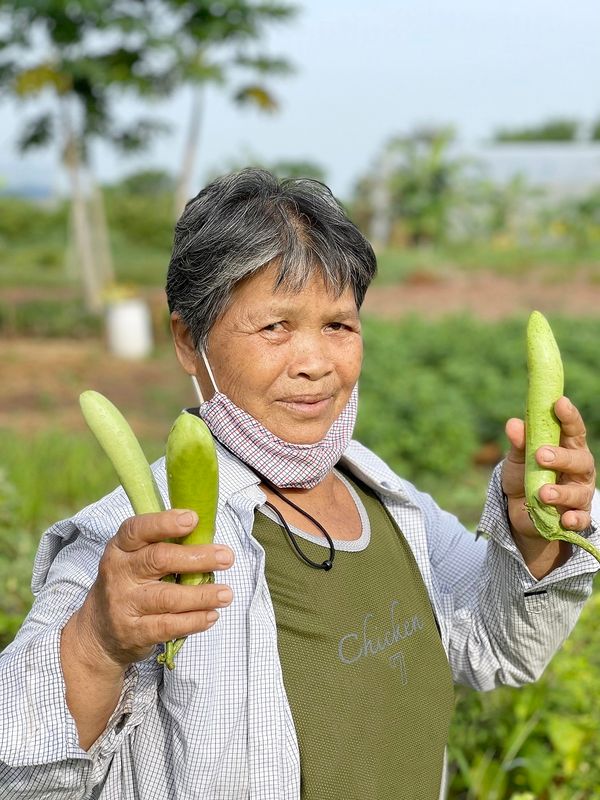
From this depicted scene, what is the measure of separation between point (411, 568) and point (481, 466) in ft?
18.3

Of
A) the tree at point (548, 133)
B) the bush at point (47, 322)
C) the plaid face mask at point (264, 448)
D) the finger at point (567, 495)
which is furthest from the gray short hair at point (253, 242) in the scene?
the tree at point (548, 133)

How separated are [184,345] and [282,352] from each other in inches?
9.2

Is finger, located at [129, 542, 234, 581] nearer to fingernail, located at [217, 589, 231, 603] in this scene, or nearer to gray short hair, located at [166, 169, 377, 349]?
fingernail, located at [217, 589, 231, 603]

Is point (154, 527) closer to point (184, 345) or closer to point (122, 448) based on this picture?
point (122, 448)

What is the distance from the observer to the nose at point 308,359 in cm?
161

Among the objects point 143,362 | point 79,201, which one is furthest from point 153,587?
point 79,201

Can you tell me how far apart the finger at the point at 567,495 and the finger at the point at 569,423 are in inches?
2.5

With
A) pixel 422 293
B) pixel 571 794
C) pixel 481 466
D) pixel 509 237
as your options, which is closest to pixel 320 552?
pixel 571 794

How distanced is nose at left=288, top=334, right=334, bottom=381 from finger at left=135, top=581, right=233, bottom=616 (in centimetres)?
52

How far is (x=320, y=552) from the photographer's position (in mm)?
1641

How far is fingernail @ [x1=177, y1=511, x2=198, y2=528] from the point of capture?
116 cm

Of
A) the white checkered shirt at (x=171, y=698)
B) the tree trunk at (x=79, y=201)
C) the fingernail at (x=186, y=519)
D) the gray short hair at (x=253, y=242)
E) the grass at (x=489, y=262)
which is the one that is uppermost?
the gray short hair at (x=253, y=242)

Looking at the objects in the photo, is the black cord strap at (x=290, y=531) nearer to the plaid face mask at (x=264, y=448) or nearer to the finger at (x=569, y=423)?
the plaid face mask at (x=264, y=448)

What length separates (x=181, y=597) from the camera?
118 centimetres
